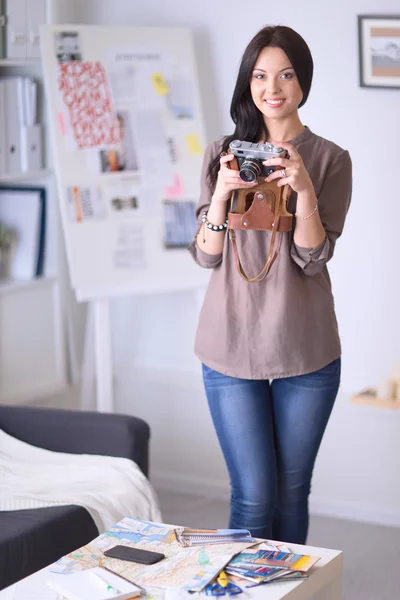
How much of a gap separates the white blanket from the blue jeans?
0.38m

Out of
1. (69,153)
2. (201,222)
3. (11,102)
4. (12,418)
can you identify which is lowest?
(12,418)

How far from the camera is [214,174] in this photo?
80.3 inches

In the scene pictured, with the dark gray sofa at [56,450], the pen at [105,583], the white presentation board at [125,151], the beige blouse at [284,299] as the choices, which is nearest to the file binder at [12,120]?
the white presentation board at [125,151]

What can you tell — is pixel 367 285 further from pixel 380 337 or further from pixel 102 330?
Answer: pixel 102 330

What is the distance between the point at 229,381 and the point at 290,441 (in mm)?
193

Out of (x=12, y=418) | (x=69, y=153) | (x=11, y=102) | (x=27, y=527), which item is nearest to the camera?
(x=27, y=527)

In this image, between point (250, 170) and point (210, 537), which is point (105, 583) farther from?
point (250, 170)

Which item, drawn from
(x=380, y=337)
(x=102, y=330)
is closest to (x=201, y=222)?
(x=102, y=330)

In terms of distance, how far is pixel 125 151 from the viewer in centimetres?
307

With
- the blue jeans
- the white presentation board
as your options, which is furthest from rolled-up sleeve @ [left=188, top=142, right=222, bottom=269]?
the white presentation board

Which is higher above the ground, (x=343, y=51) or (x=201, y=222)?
(x=343, y=51)

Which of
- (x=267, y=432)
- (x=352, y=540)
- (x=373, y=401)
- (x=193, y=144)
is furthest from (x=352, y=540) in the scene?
(x=193, y=144)

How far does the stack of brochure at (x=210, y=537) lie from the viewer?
176 centimetres

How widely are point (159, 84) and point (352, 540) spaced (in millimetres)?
1612
